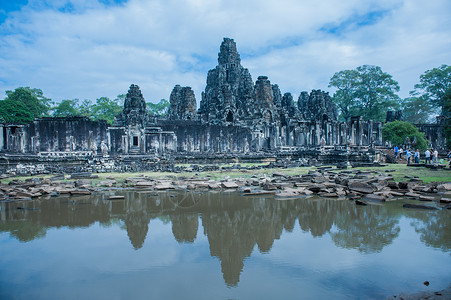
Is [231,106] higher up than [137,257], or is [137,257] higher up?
[231,106]

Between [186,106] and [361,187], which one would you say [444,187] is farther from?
[186,106]

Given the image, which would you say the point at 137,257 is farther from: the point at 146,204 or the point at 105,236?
the point at 146,204

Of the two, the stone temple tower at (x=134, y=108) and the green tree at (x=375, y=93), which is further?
Result: the green tree at (x=375, y=93)

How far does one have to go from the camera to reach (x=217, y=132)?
2739 cm

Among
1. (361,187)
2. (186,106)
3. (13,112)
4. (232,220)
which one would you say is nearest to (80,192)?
(232,220)

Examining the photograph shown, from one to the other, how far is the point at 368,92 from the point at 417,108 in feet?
27.5

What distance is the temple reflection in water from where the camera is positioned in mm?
5523

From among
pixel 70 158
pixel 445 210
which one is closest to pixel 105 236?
pixel 445 210

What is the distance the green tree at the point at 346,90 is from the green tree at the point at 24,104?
148 ft

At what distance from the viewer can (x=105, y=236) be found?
6.17m

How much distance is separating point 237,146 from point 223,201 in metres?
18.9

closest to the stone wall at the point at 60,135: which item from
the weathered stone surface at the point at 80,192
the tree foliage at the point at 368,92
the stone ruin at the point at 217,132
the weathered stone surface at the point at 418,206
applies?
the stone ruin at the point at 217,132

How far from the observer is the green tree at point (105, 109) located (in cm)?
5394

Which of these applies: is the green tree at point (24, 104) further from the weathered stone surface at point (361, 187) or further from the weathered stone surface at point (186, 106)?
the weathered stone surface at point (361, 187)
